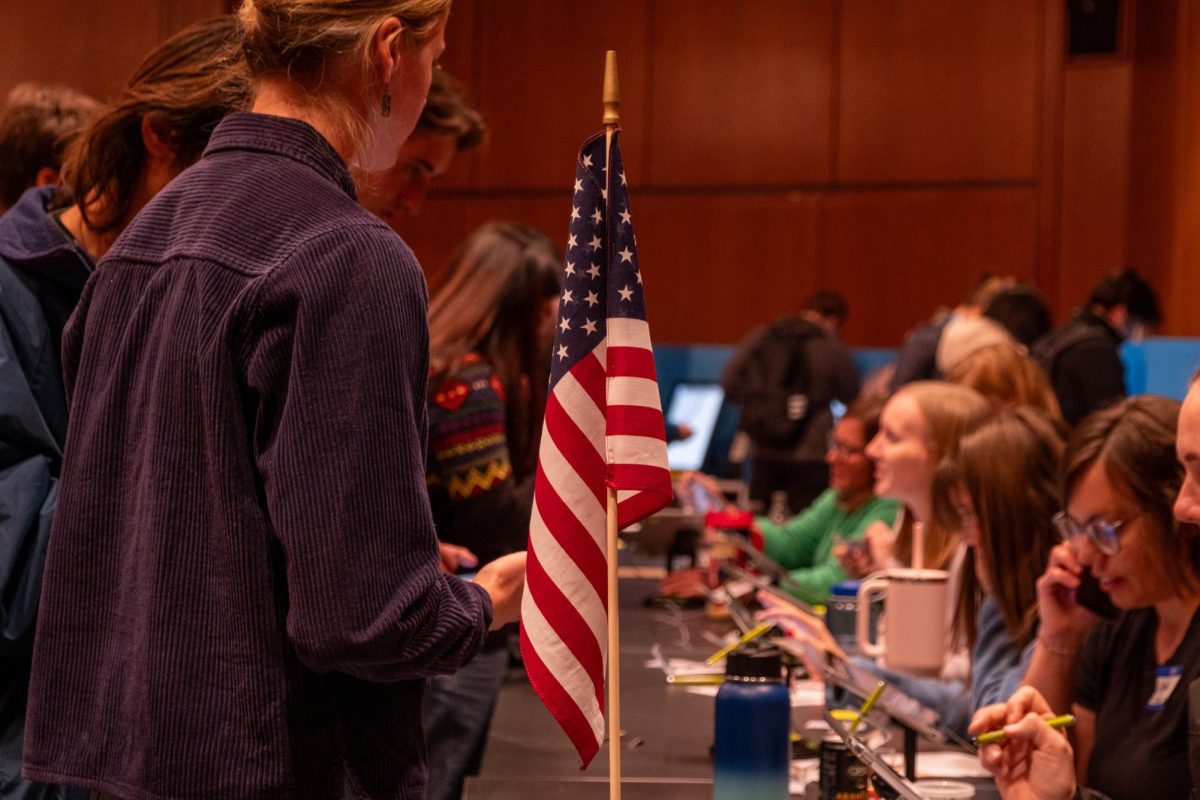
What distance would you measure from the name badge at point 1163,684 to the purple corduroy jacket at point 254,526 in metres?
1.15

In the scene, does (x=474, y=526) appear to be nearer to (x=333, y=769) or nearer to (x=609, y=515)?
(x=609, y=515)

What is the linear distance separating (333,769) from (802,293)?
8.29 metres

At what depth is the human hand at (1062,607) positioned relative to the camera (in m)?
2.21

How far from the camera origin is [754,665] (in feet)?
5.92

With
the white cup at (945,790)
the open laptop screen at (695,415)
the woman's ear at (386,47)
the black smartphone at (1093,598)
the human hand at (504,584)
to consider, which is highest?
the woman's ear at (386,47)

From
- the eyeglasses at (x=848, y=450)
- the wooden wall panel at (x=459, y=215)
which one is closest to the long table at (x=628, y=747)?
the eyeglasses at (x=848, y=450)

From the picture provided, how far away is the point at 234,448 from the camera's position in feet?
3.92

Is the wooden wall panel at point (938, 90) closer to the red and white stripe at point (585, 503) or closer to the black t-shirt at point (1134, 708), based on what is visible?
the black t-shirt at point (1134, 708)

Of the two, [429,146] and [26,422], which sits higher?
[429,146]

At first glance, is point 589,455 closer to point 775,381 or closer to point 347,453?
point 347,453

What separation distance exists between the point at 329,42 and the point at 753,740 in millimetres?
984

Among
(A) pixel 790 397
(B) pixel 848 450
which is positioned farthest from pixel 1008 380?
(A) pixel 790 397

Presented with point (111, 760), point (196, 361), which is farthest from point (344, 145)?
point (111, 760)

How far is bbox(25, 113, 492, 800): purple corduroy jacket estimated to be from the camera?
45.8 inches
